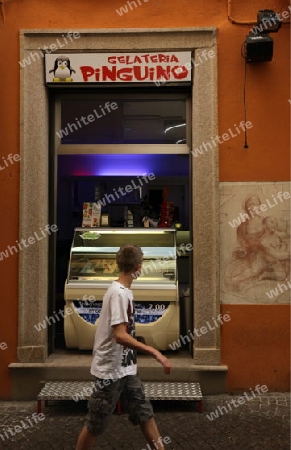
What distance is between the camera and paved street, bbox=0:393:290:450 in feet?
14.0

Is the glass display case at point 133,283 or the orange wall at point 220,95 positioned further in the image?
the glass display case at point 133,283

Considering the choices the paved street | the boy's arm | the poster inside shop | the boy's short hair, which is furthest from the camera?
the poster inside shop

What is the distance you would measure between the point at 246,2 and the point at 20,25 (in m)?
2.69

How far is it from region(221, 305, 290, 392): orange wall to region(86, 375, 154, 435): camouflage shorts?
2100 mm

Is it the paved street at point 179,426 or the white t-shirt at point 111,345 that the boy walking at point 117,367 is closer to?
the white t-shirt at point 111,345

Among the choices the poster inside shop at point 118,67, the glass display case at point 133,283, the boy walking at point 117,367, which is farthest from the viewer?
the glass display case at point 133,283

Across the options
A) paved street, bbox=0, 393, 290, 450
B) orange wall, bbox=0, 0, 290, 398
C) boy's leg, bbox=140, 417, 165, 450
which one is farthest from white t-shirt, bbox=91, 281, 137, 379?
orange wall, bbox=0, 0, 290, 398

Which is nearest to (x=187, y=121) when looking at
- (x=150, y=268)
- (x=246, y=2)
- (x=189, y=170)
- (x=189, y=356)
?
(x=189, y=170)

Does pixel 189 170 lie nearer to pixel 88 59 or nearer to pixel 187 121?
pixel 187 121

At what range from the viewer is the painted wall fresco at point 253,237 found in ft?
18.0

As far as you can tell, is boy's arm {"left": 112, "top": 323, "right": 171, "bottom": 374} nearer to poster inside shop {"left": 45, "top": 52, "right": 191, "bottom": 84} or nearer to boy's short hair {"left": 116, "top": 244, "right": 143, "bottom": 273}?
boy's short hair {"left": 116, "top": 244, "right": 143, "bottom": 273}

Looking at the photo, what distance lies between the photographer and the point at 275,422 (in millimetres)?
4691

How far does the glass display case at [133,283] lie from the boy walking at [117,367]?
6.99 ft

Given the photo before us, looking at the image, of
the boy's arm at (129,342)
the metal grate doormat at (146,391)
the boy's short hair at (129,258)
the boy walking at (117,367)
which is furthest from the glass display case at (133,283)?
the boy's arm at (129,342)
